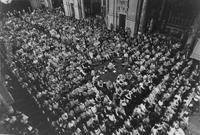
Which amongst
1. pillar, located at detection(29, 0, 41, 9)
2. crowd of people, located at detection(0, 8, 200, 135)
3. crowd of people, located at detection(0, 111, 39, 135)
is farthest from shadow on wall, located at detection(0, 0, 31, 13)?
crowd of people, located at detection(0, 111, 39, 135)

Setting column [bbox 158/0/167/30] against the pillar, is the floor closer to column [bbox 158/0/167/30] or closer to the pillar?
column [bbox 158/0/167/30]

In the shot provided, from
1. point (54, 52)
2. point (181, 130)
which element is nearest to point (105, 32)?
point (54, 52)

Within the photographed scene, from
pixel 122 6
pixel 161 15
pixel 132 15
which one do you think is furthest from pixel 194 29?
pixel 122 6

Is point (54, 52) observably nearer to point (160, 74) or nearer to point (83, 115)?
point (83, 115)

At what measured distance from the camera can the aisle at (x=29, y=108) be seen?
37.4ft

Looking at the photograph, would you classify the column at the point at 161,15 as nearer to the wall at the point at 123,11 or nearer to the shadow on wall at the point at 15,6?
the wall at the point at 123,11

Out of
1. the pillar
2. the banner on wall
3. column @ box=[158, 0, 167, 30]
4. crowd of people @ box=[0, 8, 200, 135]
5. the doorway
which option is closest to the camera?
crowd of people @ box=[0, 8, 200, 135]

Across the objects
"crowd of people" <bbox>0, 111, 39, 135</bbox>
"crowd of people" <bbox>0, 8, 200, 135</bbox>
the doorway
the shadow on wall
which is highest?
the shadow on wall

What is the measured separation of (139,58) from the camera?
1708 cm

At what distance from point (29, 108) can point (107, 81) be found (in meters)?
6.94

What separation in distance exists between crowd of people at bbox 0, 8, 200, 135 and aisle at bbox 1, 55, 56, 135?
1.39ft

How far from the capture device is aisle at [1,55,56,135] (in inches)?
449

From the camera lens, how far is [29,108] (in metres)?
12.9

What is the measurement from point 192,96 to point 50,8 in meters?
36.7
